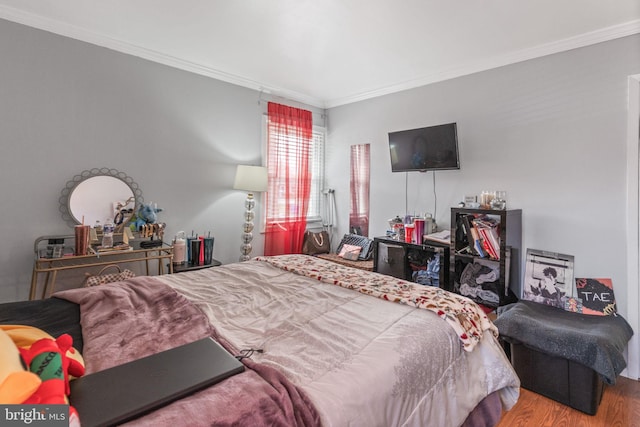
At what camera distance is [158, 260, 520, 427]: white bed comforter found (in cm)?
94

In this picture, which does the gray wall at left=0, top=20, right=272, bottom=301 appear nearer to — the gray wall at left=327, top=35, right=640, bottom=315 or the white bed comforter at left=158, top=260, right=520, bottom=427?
the white bed comforter at left=158, top=260, right=520, bottom=427

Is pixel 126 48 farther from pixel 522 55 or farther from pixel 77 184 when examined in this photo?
pixel 522 55

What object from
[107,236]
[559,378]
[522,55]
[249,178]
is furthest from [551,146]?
[107,236]

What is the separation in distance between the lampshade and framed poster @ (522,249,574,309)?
104 inches

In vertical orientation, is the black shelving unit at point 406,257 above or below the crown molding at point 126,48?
below

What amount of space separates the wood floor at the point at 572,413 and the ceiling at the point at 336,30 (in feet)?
8.37

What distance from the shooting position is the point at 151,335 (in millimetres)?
1189

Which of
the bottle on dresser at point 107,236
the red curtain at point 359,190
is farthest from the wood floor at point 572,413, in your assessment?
the bottle on dresser at point 107,236

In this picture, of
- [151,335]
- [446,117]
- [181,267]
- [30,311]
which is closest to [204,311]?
[151,335]

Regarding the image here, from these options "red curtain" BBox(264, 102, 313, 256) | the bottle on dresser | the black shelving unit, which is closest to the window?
"red curtain" BBox(264, 102, 313, 256)

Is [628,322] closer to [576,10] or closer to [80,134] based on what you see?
[576,10]

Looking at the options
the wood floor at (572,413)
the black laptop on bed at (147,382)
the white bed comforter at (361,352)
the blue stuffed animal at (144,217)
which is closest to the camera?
the black laptop on bed at (147,382)

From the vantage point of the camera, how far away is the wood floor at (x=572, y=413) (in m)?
1.79

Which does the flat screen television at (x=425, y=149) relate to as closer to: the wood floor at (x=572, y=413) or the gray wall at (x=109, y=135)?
the gray wall at (x=109, y=135)
